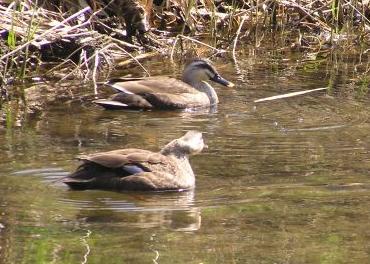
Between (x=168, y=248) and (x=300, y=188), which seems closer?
(x=168, y=248)

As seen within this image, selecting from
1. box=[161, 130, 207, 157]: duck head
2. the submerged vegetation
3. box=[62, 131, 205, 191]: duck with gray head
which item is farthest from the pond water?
the submerged vegetation

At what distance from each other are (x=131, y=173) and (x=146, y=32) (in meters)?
6.21

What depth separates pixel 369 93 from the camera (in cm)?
1116

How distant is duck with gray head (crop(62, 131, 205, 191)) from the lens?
24.0 ft

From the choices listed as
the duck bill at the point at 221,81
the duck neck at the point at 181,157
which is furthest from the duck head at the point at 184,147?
the duck bill at the point at 221,81

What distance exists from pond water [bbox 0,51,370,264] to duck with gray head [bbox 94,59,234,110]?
0.13 m

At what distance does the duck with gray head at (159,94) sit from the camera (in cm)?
1082

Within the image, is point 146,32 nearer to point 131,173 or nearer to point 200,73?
point 200,73

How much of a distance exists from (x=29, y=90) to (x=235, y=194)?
4.45 meters

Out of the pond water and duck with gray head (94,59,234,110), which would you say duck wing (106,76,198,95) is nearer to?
duck with gray head (94,59,234,110)

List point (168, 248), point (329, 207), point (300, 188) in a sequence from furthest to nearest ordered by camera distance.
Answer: point (300, 188)
point (329, 207)
point (168, 248)

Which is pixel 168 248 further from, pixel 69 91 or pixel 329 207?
pixel 69 91

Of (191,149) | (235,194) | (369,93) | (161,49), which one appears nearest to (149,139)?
(191,149)

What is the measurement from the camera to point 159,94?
10.9 metres
